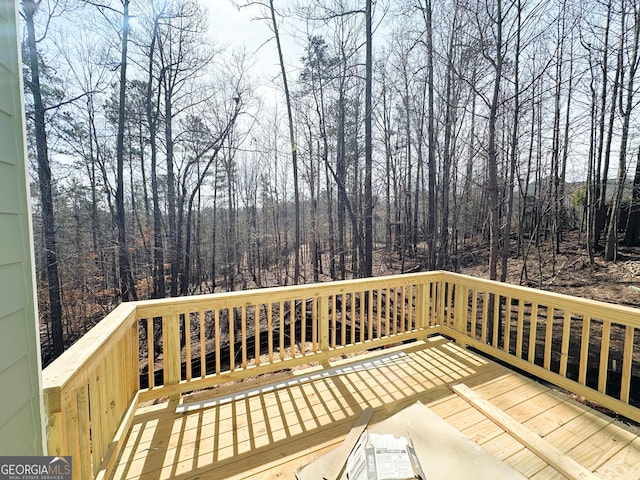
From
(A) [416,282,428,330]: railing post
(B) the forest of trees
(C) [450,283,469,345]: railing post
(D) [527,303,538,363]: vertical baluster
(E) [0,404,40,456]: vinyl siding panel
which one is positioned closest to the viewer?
(E) [0,404,40,456]: vinyl siding panel

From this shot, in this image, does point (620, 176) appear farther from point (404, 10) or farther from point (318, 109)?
point (318, 109)

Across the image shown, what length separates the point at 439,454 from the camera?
167 cm

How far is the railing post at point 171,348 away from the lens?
232cm

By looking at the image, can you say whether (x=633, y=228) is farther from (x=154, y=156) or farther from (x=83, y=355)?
(x=154, y=156)

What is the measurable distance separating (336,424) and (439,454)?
0.72m

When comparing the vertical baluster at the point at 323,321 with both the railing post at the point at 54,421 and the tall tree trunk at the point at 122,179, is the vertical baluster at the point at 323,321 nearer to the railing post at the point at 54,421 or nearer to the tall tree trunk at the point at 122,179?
the railing post at the point at 54,421

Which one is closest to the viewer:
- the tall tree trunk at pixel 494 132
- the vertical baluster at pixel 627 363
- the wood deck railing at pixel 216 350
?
the wood deck railing at pixel 216 350

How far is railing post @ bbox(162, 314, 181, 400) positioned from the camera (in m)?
2.32

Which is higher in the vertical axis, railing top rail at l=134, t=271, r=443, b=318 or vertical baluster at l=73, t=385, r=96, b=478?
railing top rail at l=134, t=271, r=443, b=318

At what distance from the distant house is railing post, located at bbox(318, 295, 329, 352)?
221cm

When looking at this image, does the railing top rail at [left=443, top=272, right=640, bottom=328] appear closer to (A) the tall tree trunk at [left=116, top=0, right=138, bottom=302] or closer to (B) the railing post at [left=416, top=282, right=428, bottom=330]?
(B) the railing post at [left=416, top=282, right=428, bottom=330]

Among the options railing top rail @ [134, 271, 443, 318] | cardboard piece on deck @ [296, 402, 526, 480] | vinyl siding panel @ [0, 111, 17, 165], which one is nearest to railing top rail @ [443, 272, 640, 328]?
railing top rail @ [134, 271, 443, 318]

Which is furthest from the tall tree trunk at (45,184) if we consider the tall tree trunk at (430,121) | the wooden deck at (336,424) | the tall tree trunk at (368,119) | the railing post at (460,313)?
the railing post at (460,313)

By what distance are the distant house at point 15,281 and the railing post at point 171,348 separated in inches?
55.7
